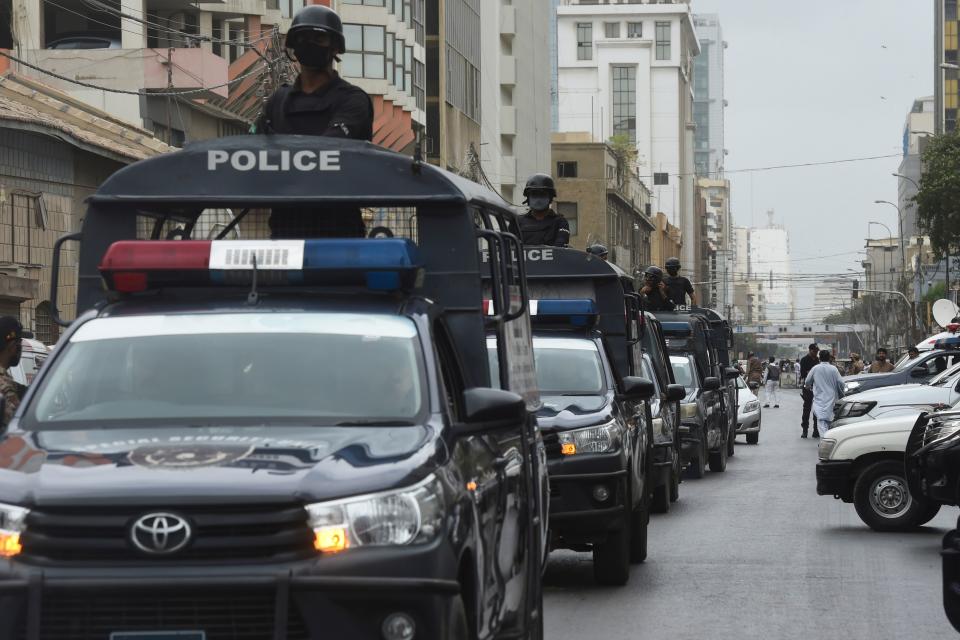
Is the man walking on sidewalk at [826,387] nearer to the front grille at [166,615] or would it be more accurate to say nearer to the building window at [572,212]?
the front grille at [166,615]

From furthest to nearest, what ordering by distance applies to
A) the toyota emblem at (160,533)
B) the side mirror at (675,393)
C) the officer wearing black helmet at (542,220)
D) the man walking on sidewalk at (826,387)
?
1. the man walking on sidewalk at (826,387)
2. the officer wearing black helmet at (542,220)
3. the side mirror at (675,393)
4. the toyota emblem at (160,533)

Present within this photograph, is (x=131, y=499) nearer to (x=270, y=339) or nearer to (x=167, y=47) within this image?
(x=270, y=339)

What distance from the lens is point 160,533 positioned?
536 cm

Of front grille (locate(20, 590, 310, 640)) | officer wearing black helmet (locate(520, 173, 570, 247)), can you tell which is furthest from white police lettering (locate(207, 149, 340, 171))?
officer wearing black helmet (locate(520, 173, 570, 247))

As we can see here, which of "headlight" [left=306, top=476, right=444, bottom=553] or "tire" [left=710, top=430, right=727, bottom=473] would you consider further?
"tire" [left=710, top=430, right=727, bottom=473]

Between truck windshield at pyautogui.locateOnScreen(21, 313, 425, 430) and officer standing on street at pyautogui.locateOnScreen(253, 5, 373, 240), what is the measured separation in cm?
228

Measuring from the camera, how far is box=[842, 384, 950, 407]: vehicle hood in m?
23.3

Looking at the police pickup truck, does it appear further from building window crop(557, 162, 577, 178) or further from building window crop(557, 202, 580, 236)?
building window crop(557, 162, 577, 178)

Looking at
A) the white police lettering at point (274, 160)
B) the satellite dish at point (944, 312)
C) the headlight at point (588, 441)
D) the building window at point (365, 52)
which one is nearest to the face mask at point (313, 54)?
the white police lettering at point (274, 160)

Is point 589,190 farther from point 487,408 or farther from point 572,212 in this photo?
point 487,408

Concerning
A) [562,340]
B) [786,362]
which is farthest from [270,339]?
[786,362]

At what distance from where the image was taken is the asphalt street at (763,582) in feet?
33.9

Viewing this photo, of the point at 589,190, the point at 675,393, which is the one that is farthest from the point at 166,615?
the point at 589,190

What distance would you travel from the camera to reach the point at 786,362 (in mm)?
152750
